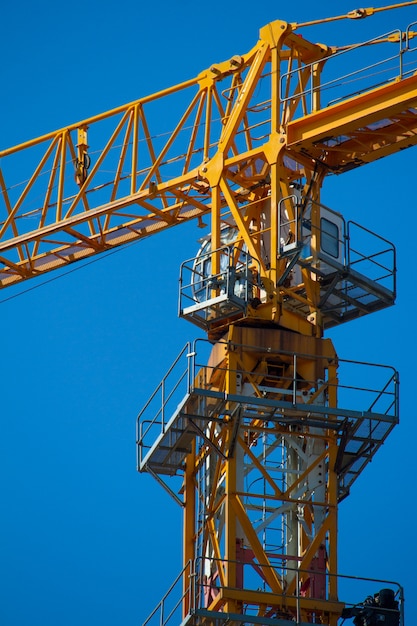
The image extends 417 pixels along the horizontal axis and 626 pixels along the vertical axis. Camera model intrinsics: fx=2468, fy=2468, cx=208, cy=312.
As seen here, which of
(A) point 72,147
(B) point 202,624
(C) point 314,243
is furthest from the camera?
(A) point 72,147

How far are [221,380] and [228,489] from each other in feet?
10.9

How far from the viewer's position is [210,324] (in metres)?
63.7

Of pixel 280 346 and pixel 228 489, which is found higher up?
pixel 280 346

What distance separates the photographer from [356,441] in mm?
61688

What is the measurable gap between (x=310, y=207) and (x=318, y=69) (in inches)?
167

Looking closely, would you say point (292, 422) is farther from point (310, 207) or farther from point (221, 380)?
point (310, 207)

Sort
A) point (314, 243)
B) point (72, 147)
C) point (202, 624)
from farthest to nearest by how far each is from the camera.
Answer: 1. point (72, 147)
2. point (314, 243)
3. point (202, 624)

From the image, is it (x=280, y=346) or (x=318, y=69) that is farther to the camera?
(x=318, y=69)

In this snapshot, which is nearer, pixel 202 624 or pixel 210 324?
pixel 202 624

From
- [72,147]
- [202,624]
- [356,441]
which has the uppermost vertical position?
[72,147]

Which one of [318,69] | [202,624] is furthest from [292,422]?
[318,69]

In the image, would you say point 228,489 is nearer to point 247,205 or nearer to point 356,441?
point 356,441

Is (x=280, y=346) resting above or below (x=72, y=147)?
below

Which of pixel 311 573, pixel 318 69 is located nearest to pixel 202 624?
pixel 311 573
